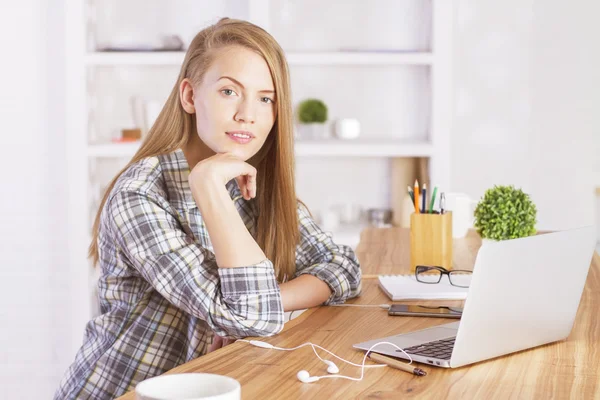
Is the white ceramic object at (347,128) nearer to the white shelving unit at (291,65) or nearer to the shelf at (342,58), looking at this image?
the white shelving unit at (291,65)

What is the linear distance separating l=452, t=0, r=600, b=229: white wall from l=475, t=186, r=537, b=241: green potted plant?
178cm

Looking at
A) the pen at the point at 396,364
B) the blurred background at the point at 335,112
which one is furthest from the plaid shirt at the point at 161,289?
the blurred background at the point at 335,112

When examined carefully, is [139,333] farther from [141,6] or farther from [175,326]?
[141,6]

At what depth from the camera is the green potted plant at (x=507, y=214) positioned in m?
1.96

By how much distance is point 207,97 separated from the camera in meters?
1.57

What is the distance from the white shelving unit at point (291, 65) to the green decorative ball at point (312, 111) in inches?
5.2

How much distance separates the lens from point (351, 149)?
11.0 feet

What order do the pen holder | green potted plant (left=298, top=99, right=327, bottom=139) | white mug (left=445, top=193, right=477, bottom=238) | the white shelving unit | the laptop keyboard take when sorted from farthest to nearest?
1. green potted plant (left=298, top=99, right=327, bottom=139)
2. the white shelving unit
3. white mug (left=445, top=193, right=477, bottom=238)
4. the pen holder
5. the laptop keyboard

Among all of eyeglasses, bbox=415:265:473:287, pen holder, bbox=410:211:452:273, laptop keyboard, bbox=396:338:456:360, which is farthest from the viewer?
pen holder, bbox=410:211:452:273

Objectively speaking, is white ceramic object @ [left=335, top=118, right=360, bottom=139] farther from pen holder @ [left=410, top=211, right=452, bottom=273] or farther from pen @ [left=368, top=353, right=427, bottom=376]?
pen @ [left=368, top=353, right=427, bottom=376]

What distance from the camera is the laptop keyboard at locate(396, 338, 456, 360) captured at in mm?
1129

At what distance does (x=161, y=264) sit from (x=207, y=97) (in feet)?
1.22

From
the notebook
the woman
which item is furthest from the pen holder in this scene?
the woman

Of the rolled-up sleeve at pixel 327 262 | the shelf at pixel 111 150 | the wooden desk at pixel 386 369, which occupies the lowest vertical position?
the wooden desk at pixel 386 369
